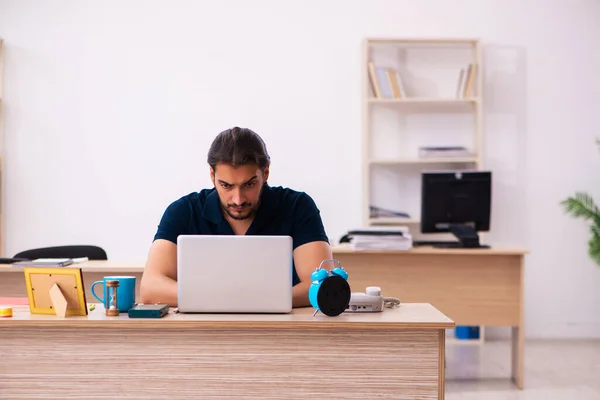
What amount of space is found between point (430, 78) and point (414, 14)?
519 mm

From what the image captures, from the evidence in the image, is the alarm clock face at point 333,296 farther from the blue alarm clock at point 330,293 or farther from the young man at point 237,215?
the young man at point 237,215

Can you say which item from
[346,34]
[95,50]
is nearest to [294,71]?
[346,34]

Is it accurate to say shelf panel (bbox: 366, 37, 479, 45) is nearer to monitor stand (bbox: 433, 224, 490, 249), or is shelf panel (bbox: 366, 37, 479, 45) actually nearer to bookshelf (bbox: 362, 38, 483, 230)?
bookshelf (bbox: 362, 38, 483, 230)

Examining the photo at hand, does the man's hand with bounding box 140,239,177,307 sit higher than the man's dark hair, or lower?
lower

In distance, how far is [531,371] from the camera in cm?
449

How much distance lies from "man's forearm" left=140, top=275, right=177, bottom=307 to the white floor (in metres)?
2.00

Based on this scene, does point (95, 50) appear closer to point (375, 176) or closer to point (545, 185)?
point (375, 176)

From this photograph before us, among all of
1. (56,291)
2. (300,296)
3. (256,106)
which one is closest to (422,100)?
(256,106)

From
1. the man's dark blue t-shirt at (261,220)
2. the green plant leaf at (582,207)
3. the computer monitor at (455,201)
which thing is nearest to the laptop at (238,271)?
the man's dark blue t-shirt at (261,220)

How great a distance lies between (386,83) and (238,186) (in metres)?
3.09

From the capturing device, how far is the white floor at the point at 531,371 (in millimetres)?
3936

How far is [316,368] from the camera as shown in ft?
6.73

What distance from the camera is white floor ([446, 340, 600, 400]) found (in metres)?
3.94

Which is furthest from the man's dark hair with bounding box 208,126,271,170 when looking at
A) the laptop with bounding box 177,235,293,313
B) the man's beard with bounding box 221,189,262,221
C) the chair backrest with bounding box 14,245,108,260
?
the chair backrest with bounding box 14,245,108,260
